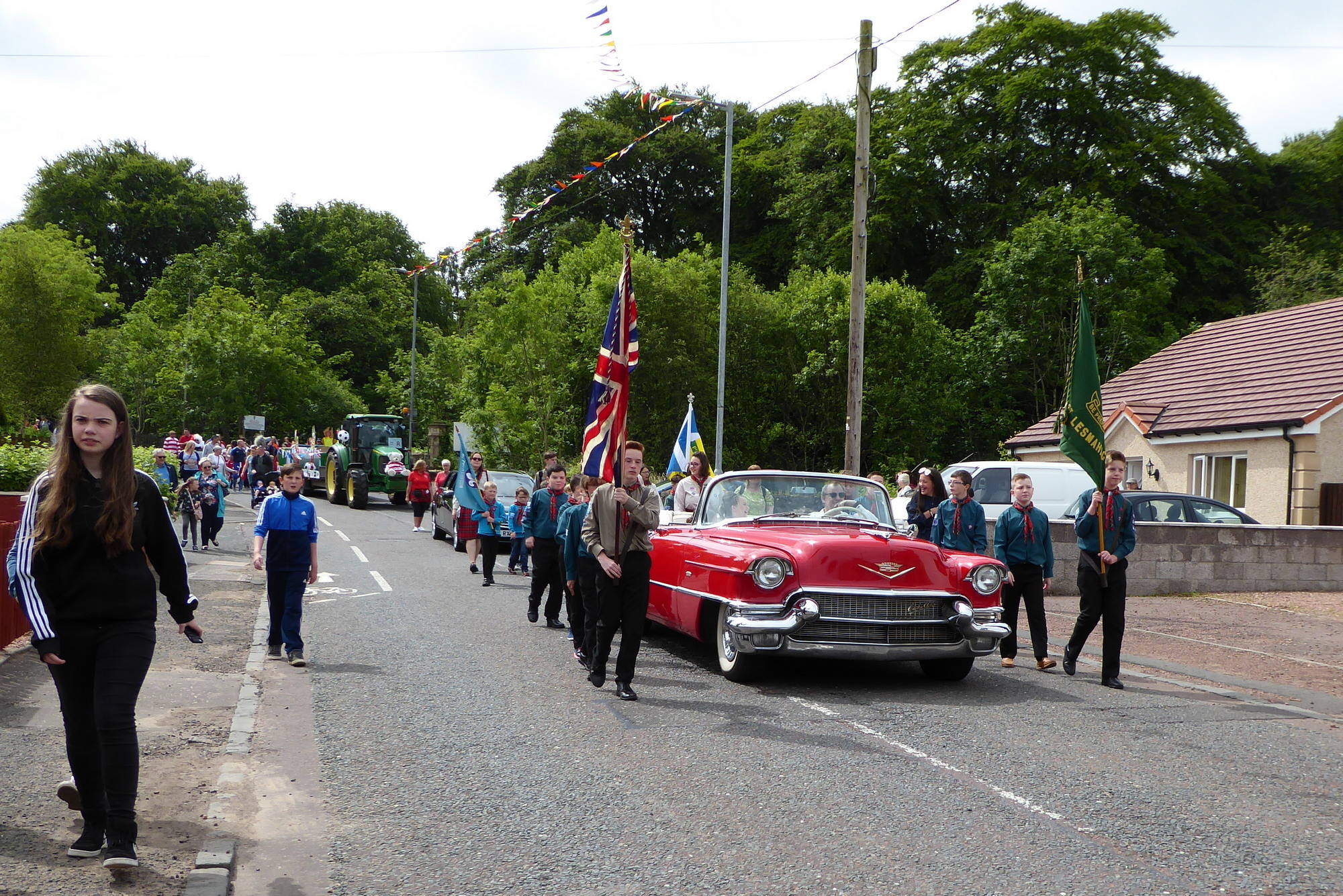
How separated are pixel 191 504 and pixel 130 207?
5359cm

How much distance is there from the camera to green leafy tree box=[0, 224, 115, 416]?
44.8m

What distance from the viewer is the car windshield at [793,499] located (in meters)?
10.5

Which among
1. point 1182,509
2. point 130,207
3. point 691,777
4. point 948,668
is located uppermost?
point 130,207

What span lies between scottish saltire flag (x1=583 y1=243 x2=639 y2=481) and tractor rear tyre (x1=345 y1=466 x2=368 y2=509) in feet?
81.4

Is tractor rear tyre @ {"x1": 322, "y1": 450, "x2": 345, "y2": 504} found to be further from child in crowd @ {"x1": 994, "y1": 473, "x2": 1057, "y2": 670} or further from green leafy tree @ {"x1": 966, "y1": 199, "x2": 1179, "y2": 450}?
child in crowd @ {"x1": 994, "y1": 473, "x2": 1057, "y2": 670}

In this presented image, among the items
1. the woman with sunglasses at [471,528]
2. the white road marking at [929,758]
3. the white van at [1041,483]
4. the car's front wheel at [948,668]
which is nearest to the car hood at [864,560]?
the car's front wheel at [948,668]

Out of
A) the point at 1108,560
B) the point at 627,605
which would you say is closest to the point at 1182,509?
the point at 1108,560

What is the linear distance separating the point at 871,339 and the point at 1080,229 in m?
6.50

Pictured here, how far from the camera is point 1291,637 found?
1302 cm

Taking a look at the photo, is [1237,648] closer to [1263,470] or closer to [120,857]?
[120,857]

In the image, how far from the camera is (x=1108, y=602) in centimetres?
962

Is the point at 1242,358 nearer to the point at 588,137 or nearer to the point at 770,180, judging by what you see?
the point at 770,180

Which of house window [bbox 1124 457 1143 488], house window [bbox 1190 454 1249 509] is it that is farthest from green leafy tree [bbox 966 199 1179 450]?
house window [bbox 1190 454 1249 509]

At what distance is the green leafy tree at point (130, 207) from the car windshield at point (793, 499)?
62086mm
